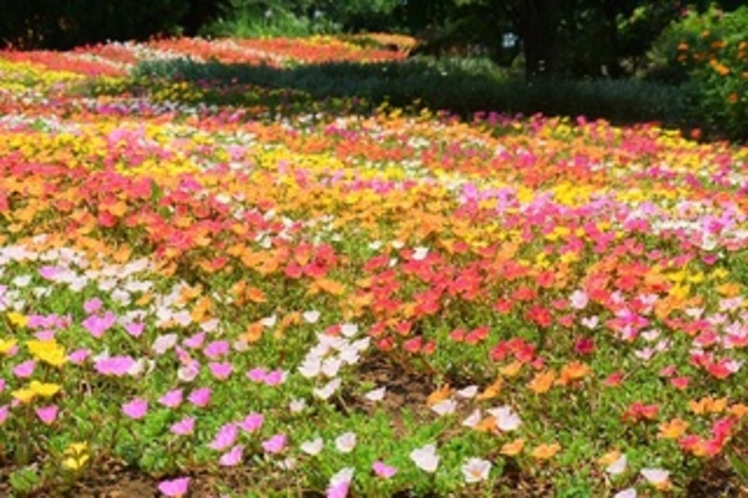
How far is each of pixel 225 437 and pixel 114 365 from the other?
636 millimetres

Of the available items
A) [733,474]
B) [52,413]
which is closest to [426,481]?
[733,474]

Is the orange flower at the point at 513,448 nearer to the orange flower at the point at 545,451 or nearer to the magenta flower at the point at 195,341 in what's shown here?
the orange flower at the point at 545,451

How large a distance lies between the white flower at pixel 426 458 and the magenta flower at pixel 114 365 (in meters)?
1.09

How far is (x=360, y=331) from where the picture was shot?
13.8 ft

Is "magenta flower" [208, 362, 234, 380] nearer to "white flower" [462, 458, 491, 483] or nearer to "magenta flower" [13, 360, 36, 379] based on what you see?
"magenta flower" [13, 360, 36, 379]

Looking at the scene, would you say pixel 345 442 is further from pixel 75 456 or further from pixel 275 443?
pixel 75 456

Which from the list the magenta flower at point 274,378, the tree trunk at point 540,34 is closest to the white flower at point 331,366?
the magenta flower at point 274,378

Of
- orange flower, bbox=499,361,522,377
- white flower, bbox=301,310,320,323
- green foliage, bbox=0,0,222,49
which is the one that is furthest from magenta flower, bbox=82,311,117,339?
green foliage, bbox=0,0,222,49

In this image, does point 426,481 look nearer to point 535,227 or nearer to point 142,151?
point 535,227

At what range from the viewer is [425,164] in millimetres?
8602

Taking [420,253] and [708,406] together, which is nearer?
[708,406]

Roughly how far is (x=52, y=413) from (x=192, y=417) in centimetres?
44

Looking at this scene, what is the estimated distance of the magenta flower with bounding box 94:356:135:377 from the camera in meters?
3.46

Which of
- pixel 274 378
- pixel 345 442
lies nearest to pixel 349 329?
pixel 274 378
